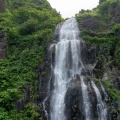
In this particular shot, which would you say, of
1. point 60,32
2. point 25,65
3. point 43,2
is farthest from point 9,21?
point 43,2

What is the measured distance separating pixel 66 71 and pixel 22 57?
4012 mm

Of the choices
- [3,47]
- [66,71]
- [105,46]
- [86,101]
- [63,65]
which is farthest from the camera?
[105,46]

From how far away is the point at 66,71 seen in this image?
19.7 metres

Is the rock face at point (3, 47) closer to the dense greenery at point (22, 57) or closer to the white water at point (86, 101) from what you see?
the dense greenery at point (22, 57)

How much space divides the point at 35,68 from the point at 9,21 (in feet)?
26.2

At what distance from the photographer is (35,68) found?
19.5 m

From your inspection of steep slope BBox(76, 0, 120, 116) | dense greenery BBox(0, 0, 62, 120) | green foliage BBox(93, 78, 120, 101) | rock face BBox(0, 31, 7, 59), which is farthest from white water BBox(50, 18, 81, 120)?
rock face BBox(0, 31, 7, 59)

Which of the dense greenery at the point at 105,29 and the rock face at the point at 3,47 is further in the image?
the dense greenery at the point at 105,29

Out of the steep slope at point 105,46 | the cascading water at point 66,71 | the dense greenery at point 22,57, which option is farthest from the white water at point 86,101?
the dense greenery at point 22,57

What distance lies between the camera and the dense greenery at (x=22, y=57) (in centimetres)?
1573

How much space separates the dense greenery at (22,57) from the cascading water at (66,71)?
132 cm

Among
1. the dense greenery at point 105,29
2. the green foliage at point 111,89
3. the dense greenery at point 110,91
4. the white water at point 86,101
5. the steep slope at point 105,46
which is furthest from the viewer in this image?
the dense greenery at point 105,29

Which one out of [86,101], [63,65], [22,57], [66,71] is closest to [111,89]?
[86,101]

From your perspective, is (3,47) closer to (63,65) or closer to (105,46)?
(63,65)
